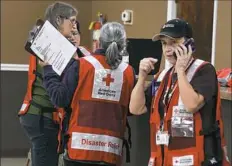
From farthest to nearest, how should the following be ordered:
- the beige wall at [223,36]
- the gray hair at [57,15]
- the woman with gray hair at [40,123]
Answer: the beige wall at [223,36], the woman with gray hair at [40,123], the gray hair at [57,15]

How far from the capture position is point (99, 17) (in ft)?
32.3

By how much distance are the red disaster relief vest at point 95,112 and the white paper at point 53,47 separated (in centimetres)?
11

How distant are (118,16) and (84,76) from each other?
595 cm

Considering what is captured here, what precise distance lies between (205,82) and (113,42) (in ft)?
2.60

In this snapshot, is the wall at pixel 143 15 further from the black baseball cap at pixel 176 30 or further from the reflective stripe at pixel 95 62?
the black baseball cap at pixel 176 30

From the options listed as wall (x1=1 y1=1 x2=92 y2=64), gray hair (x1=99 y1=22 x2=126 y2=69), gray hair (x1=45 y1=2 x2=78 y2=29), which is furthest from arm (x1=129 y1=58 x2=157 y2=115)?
wall (x1=1 y1=1 x2=92 y2=64)

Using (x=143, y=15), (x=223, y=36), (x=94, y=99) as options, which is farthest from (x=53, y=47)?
(x=143, y=15)

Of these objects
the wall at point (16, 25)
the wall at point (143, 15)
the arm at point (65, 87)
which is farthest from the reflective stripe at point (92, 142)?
the wall at point (16, 25)

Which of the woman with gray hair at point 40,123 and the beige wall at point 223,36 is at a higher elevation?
the beige wall at point 223,36

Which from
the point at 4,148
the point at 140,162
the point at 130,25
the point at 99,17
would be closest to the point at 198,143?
the point at 140,162

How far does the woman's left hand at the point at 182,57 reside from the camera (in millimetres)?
2822

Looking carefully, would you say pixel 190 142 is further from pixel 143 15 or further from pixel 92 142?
pixel 143 15

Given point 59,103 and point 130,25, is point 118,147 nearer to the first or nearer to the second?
point 59,103

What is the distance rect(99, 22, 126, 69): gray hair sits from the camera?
134 inches
